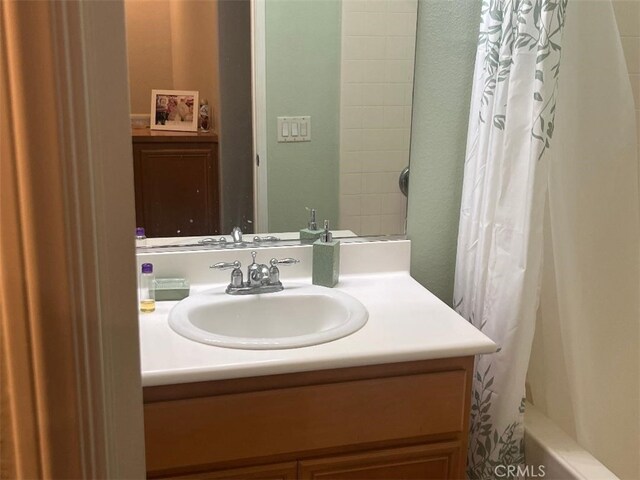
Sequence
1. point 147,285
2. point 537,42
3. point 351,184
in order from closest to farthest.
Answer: point 537,42 < point 147,285 < point 351,184

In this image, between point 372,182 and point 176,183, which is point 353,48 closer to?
point 372,182

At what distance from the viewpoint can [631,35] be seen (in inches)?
73.6

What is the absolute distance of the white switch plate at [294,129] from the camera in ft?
5.70

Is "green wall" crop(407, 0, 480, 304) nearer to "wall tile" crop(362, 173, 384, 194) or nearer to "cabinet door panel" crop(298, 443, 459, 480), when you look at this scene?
"wall tile" crop(362, 173, 384, 194)

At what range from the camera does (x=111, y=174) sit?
0.48 metres

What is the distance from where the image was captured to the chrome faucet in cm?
166

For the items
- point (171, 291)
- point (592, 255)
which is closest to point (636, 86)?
point (592, 255)

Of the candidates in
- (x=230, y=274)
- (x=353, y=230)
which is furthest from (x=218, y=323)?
(x=353, y=230)

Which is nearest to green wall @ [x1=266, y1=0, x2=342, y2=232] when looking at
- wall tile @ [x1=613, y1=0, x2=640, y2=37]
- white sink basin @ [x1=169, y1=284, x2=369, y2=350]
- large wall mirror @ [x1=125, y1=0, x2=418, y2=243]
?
large wall mirror @ [x1=125, y1=0, x2=418, y2=243]

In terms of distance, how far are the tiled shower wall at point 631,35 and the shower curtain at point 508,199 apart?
1.45 ft

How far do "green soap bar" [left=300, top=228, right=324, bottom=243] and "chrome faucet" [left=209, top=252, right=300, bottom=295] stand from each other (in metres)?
0.13

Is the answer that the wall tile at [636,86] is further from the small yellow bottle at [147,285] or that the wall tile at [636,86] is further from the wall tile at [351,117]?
the small yellow bottle at [147,285]

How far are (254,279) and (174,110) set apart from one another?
470mm

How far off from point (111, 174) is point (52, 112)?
0.06 meters
